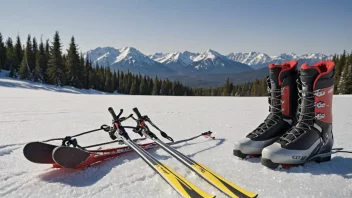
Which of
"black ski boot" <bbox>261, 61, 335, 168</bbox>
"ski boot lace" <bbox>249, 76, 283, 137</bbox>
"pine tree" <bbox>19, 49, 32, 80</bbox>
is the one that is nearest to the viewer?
"black ski boot" <bbox>261, 61, 335, 168</bbox>

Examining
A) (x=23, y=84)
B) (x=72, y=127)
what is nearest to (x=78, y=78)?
(x=23, y=84)

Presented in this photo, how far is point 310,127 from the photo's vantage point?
2.32 meters

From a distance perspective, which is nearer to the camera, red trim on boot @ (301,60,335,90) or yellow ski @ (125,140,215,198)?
yellow ski @ (125,140,215,198)

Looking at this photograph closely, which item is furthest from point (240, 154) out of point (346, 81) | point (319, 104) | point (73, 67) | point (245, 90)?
point (245, 90)

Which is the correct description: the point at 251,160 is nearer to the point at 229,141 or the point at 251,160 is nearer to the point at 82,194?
the point at 229,141

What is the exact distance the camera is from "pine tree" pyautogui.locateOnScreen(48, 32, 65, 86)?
148ft

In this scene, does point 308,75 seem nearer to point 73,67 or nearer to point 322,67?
point 322,67

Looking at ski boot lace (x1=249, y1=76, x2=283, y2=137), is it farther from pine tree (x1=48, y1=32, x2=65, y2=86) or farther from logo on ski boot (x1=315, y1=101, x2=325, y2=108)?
pine tree (x1=48, y1=32, x2=65, y2=86)

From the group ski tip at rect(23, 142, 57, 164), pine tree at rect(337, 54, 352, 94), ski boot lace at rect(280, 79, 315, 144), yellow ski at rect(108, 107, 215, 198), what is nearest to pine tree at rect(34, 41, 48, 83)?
ski tip at rect(23, 142, 57, 164)

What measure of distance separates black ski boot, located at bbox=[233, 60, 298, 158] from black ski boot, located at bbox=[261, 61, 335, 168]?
14 cm

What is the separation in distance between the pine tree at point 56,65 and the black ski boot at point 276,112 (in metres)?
48.3

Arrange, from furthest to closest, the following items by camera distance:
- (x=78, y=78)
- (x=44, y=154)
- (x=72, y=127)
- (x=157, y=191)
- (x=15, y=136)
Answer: (x=78, y=78)
(x=72, y=127)
(x=15, y=136)
(x=44, y=154)
(x=157, y=191)

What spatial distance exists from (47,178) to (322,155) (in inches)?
93.7

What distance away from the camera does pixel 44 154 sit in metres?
2.05
